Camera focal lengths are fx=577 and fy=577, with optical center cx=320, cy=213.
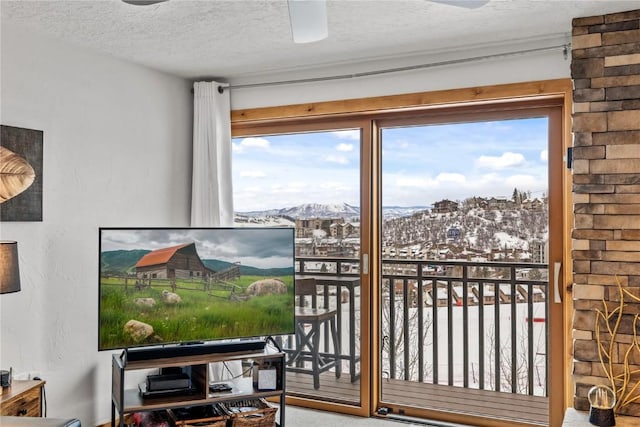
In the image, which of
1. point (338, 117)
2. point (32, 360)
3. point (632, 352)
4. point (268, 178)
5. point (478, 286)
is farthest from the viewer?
point (268, 178)

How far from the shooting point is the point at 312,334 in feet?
13.6

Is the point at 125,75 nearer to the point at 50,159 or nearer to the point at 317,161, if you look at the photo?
the point at 50,159

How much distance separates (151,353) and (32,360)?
2.13ft

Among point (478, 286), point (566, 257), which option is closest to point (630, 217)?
point (566, 257)

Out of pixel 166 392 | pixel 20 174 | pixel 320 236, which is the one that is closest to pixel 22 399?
pixel 166 392

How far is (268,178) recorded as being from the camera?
4312mm

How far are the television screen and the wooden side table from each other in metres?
0.45

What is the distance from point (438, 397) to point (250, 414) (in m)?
1.29

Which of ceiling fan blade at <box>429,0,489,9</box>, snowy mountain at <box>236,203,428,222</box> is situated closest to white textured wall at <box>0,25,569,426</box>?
snowy mountain at <box>236,203,428,222</box>

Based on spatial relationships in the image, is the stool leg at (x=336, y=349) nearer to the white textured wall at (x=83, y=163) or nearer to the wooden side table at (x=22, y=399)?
the white textured wall at (x=83, y=163)

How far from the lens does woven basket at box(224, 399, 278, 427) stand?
3310 millimetres

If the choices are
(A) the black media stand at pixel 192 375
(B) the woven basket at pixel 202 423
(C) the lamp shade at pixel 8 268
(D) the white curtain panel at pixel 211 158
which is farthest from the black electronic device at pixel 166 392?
(D) the white curtain panel at pixel 211 158

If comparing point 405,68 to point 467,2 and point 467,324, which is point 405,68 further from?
point 467,324

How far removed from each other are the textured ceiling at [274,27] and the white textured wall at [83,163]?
15 cm
